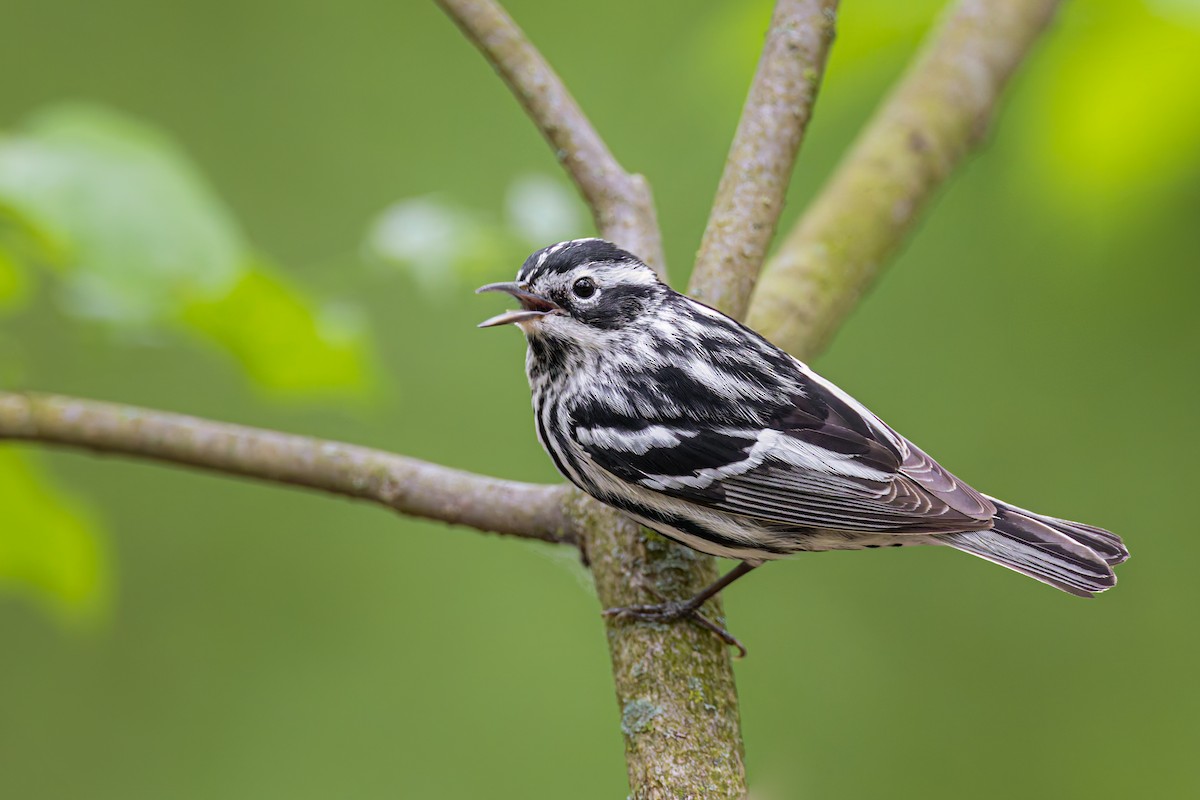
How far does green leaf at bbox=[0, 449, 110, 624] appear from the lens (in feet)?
7.71

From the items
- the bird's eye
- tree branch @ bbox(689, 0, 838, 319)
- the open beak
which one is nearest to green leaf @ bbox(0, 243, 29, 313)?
the open beak

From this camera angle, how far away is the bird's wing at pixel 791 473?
2125 mm

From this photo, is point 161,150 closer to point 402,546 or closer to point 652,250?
point 652,250

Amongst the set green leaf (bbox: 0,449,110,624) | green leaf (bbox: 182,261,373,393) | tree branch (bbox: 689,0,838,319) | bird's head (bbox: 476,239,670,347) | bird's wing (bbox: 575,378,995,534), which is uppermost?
tree branch (bbox: 689,0,838,319)

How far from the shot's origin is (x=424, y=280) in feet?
7.61

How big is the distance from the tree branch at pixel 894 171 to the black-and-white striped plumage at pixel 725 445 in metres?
0.36

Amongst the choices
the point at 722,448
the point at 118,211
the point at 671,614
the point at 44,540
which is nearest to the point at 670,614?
the point at 671,614

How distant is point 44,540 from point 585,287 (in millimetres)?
1192

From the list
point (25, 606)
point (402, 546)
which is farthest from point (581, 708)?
point (25, 606)

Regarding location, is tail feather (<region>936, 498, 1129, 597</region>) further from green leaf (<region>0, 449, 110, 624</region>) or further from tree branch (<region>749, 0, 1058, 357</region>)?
green leaf (<region>0, 449, 110, 624</region>)

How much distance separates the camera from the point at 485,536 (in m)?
4.97

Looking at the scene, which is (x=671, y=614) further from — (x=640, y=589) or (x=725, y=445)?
(x=725, y=445)

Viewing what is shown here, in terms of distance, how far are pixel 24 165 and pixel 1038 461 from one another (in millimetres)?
4084

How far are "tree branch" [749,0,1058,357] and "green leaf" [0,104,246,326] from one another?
46.4 inches
